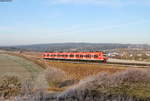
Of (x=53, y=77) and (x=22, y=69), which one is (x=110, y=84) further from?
(x=22, y=69)

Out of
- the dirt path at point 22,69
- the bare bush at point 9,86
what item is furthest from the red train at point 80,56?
the bare bush at point 9,86

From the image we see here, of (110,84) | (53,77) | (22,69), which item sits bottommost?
(22,69)

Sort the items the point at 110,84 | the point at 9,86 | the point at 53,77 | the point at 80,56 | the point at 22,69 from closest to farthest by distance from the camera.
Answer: the point at 110,84 < the point at 9,86 < the point at 53,77 < the point at 22,69 < the point at 80,56

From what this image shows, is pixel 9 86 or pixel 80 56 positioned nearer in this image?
pixel 9 86

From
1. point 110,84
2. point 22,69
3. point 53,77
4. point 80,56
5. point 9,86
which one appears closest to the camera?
point 110,84

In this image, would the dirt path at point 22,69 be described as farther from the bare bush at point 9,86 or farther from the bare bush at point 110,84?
the bare bush at point 110,84

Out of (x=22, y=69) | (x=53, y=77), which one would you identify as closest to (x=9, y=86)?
(x=53, y=77)

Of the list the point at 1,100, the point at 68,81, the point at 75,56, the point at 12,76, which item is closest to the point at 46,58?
the point at 75,56

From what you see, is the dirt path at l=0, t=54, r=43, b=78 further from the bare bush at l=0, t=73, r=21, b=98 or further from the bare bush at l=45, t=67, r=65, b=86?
the bare bush at l=0, t=73, r=21, b=98

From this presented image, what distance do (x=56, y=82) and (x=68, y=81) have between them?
4.77 ft

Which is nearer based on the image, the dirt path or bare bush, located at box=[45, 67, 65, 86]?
bare bush, located at box=[45, 67, 65, 86]

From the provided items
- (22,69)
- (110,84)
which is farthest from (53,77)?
(22,69)

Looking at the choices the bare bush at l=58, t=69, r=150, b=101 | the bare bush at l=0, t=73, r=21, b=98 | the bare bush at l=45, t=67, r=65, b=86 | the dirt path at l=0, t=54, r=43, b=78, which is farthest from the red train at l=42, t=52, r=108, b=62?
the bare bush at l=0, t=73, r=21, b=98

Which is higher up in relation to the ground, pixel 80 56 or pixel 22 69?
pixel 80 56
